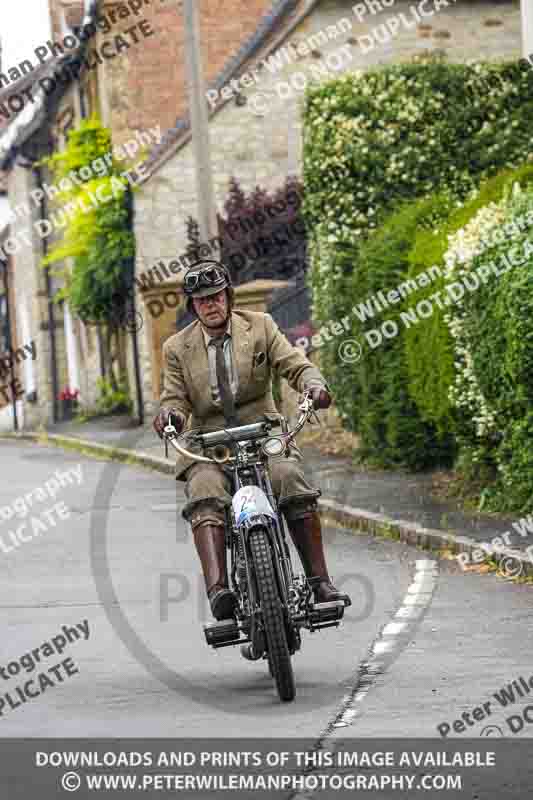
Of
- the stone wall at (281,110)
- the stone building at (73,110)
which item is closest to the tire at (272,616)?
the stone wall at (281,110)

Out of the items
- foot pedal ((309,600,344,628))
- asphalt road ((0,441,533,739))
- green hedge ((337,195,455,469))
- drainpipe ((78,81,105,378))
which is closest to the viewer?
asphalt road ((0,441,533,739))

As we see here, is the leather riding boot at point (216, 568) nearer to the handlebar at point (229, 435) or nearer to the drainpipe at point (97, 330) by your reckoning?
the handlebar at point (229, 435)

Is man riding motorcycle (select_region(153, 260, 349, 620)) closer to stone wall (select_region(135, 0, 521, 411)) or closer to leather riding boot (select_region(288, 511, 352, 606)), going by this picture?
leather riding boot (select_region(288, 511, 352, 606))

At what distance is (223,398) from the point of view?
312 inches

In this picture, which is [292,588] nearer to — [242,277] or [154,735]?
[154,735]

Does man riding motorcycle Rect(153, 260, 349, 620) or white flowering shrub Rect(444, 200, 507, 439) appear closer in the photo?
man riding motorcycle Rect(153, 260, 349, 620)

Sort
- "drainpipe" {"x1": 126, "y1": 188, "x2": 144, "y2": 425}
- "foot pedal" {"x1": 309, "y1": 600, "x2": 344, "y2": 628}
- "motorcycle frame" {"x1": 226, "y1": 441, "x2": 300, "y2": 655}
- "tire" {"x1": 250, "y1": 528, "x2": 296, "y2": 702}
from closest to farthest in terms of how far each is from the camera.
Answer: "tire" {"x1": 250, "y1": 528, "x2": 296, "y2": 702} < "motorcycle frame" {"x1": 226, "y1": 441, "x2": 300, "y2": 655} < "foot pedal" {"x1": 309, "y1": 600, "x2": 344, "y2": 628} < "drainpipe" {"x1": 126, "y1": 188, "x2": 144, "y2": 425}

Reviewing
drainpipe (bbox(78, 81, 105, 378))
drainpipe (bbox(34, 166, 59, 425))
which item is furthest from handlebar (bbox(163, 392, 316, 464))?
drainpipe (bbox(34, 166, 59, 425))

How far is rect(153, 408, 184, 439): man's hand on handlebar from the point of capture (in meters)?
7.77

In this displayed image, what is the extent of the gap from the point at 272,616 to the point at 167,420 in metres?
1.13

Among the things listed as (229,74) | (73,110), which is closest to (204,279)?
(229,74)

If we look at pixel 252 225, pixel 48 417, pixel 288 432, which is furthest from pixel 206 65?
pixel 288 432

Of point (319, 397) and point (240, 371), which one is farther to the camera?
point (240, 371)

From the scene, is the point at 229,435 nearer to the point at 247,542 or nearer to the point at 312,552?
the point at 247,542
